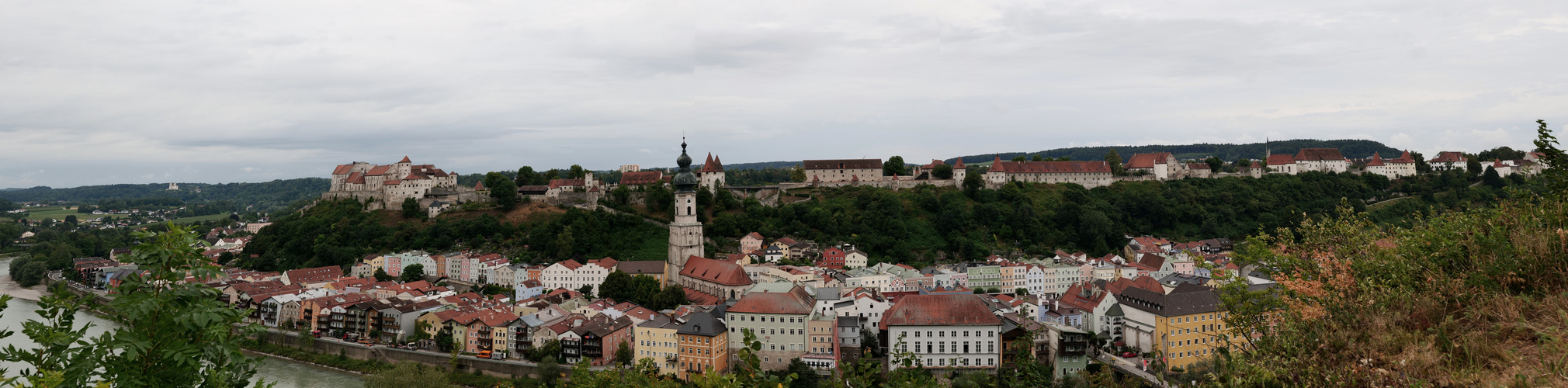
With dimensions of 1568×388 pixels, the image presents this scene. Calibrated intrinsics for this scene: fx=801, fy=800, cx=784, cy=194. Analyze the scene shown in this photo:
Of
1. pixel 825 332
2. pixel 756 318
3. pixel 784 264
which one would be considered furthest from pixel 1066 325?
pixel 784 264

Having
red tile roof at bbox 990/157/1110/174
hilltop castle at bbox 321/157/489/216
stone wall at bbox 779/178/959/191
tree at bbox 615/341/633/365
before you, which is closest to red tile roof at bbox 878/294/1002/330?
tree at bbox 615/341/633/365

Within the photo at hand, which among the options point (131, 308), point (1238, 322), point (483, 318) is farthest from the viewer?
point (483, 318)

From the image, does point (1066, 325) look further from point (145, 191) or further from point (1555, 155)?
point (145, 191)

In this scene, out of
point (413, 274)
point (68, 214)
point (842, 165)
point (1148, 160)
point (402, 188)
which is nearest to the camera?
point (413, 274)

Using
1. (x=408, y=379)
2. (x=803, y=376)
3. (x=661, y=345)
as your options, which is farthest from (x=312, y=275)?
(x=803, y=376)

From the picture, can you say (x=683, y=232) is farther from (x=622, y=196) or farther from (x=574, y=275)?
(x=622, y=196)
